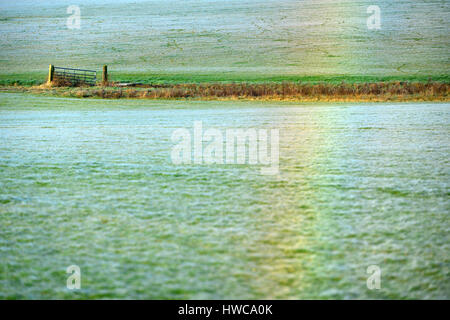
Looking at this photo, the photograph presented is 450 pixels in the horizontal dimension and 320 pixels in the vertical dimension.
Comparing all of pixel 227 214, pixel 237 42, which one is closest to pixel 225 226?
pixel 227 214

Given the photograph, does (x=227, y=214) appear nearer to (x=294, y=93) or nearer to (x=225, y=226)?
(x=225, y=226)

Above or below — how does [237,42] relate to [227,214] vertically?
above

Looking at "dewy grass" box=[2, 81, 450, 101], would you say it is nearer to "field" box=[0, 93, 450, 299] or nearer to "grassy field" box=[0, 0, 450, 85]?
"grassy field" box=[0, 0, 450, 85]

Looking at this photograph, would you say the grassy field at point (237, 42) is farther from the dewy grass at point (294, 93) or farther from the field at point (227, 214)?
the field at point (227, 214)

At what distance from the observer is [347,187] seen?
2.25m

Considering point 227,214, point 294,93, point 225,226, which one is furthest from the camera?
point 294,93

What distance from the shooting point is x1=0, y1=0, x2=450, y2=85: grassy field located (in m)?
32.6

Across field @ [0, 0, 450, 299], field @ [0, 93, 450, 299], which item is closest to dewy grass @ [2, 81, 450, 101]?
field @ [0, 0, 450, 299]

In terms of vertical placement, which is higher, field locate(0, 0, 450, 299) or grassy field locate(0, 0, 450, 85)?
grassy field locate(0, 0, 450, 85)

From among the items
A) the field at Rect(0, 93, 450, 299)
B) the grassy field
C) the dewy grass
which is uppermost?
the grassy field

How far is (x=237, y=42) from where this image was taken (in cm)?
4250

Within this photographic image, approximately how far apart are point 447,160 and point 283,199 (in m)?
1.41
